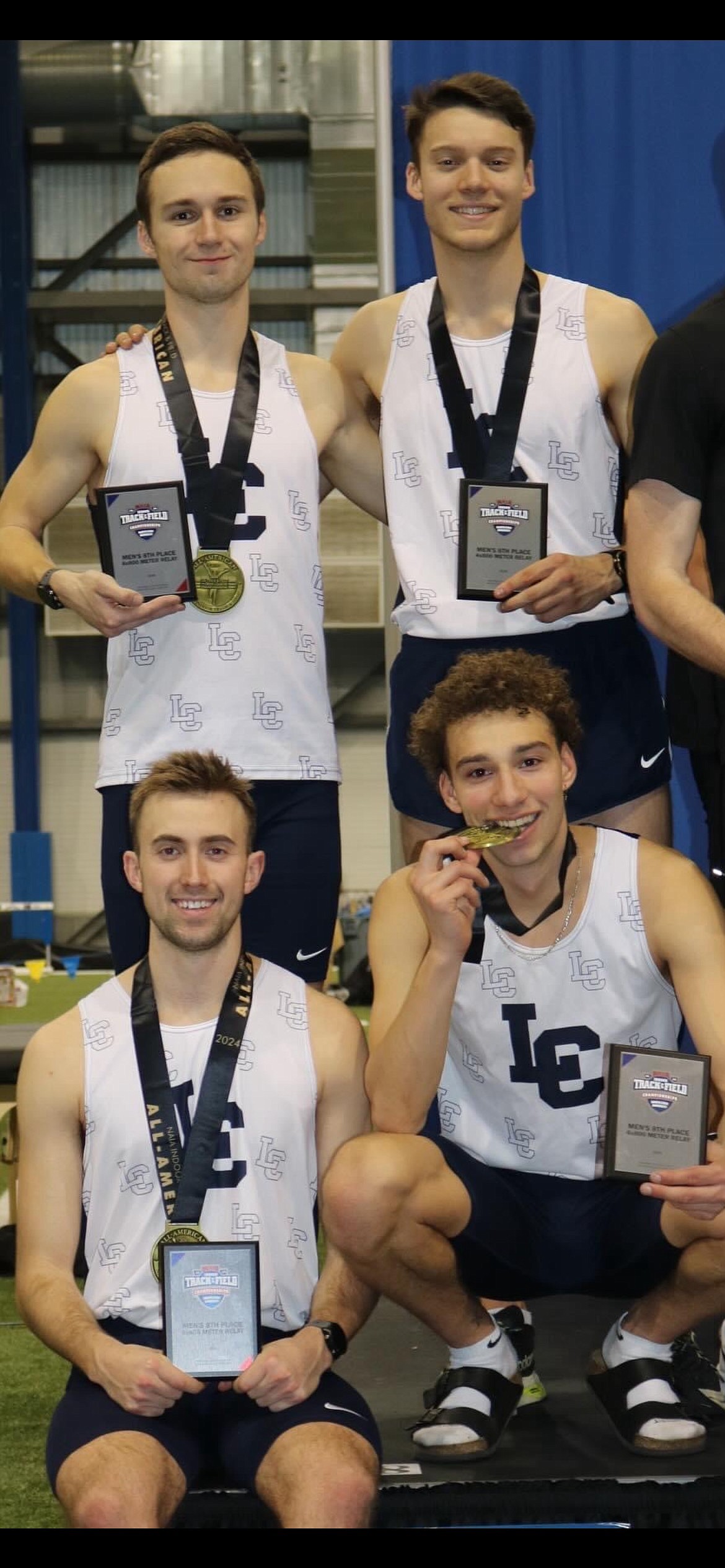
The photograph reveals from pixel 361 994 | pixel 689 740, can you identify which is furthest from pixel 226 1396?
pixel 361 994

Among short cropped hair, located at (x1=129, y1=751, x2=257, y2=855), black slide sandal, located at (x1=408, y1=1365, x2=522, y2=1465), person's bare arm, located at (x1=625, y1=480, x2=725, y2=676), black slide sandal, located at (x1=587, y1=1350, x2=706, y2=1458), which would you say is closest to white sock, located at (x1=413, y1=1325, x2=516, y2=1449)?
black slide sandal, located at (x1=408, y1=1365, x2=522, y2=1465)

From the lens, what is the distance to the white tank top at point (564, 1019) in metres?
2.84

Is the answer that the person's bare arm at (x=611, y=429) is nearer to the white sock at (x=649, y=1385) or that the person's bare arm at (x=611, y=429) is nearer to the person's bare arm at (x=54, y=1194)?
the person's bare arm at (x=54, y=1194)

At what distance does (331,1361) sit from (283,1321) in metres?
0.10

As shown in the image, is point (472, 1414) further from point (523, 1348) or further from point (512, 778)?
point (512, 778)

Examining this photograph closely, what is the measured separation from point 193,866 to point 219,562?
66 centimetres

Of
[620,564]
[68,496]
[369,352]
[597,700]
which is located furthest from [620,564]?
[68,496]

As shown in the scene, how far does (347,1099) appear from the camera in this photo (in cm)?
269

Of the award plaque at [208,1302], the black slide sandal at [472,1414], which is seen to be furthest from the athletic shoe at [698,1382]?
the award plaque at [208,1302]

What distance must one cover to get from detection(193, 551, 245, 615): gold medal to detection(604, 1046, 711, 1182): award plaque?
3.53ft

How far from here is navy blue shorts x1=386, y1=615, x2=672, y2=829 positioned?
3.19 metres
